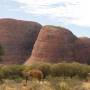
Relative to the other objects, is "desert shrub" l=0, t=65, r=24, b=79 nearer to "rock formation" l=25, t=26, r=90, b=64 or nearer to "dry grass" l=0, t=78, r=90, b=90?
"rock formation" l=25, t=26, r=90, b=64

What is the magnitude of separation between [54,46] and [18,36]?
11110 mm

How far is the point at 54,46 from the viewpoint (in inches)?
2581

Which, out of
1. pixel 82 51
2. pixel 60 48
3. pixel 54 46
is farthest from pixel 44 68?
pixel 82 51

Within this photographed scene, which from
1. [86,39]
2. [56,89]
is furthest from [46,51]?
[56,89]

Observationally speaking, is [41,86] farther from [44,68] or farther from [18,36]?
[18,36]

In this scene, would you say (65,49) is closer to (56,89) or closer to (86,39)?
(86,39)

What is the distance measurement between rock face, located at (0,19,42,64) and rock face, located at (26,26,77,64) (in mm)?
5631

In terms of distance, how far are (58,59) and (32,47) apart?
1103 centimetres

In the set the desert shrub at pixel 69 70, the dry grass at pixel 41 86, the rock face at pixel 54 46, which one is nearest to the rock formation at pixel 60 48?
the rock face at pixel 54 46

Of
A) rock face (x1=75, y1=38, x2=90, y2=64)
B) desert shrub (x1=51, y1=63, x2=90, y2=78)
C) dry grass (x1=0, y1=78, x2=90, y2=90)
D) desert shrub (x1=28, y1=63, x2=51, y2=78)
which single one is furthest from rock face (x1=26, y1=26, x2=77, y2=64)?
dry grass (x1=0, y1=78, x2=90, y2=90)

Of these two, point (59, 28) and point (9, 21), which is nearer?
point (59, 28)

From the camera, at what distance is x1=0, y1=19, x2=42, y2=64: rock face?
239 feet

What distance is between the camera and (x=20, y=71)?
51469 mm

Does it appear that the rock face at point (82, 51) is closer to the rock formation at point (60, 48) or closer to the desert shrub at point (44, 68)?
the rock formation at point (60, 48)
